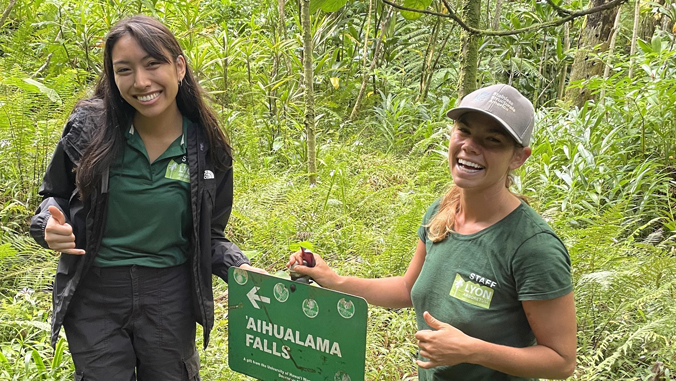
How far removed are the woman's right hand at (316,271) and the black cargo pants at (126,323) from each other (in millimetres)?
489

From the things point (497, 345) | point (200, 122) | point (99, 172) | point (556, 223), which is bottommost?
point (556, 223)

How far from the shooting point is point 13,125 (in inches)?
171

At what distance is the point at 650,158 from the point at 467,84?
7.70 ft

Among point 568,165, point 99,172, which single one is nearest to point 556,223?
point 568,165

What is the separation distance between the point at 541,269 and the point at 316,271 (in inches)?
25.1

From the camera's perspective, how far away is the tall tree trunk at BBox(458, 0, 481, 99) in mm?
2652

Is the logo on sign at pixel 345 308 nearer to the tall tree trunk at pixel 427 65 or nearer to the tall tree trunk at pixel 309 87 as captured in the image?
the tall tree trunk at pixel 309 87

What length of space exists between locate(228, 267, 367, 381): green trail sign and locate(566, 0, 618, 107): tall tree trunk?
16.9 feet

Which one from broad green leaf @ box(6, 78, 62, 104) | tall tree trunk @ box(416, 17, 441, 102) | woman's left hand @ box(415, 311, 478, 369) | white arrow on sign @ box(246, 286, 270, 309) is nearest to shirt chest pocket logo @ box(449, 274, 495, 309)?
woman's left hand @ box(415, 311, 478, 369)

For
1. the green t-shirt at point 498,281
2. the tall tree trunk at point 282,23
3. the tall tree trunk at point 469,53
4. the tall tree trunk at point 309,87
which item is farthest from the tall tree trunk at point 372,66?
the green t-shirt at point 498,281

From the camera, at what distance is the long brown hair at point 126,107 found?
1.74 m

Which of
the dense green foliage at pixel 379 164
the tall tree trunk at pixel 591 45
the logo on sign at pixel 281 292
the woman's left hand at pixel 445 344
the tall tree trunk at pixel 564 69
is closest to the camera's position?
the woman's left hand at pixel 445 344

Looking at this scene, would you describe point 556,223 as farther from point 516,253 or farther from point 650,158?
point 516,253

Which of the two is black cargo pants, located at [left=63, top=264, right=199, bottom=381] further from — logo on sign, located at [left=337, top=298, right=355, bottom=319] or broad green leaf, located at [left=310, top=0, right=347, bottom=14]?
broad green leaf, located at [left=310, top=0, right=347, bottom=14]
